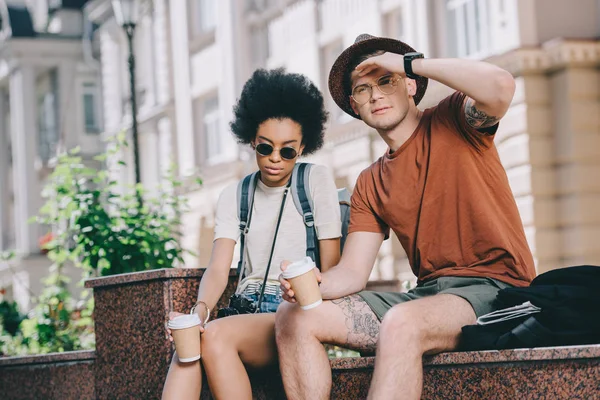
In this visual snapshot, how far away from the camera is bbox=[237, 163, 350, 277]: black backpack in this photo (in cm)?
585

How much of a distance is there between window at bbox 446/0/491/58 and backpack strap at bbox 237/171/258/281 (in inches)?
438

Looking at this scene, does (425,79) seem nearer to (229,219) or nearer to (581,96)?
(229,219)

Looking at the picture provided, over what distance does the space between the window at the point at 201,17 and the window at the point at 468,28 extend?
9835mm

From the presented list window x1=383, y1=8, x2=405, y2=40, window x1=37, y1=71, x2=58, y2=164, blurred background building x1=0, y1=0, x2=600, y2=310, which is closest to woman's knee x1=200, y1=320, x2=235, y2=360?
blurred background building x1=0, y1=0, x2=600, y2=310

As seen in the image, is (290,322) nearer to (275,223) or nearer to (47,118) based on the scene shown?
(275,223)

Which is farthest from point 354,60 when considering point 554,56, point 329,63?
point 329,63

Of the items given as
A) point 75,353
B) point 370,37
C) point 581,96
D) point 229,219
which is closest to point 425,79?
point 370,37

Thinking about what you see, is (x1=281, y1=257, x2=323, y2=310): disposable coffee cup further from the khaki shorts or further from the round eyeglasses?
the round eyeglasses

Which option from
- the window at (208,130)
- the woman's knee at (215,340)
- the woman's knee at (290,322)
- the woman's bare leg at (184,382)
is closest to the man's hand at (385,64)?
the woman's knee at (290,322)

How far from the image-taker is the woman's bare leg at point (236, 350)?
17.3ft

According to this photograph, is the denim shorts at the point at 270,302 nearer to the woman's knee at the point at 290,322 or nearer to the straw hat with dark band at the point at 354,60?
the woman's knee at the point at 290,322

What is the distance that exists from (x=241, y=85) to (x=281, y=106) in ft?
61.0

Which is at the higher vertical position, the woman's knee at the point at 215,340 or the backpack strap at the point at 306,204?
the backpack strap at the point at 306,204

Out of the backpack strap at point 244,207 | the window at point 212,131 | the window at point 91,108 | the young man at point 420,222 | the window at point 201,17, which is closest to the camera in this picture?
the young man at point 420,222
